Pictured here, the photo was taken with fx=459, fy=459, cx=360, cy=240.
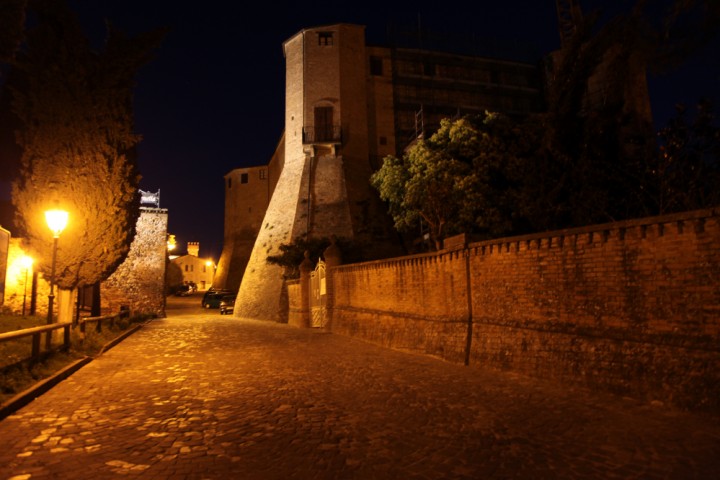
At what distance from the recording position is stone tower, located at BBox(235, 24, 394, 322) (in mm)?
30141

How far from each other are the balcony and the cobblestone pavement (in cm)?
2418

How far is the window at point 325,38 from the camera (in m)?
32.2

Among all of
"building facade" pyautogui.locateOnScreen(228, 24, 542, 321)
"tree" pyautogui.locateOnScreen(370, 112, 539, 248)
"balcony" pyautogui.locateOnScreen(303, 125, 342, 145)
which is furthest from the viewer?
"balcony" pyautogui.locateOnScreen(303, 125, 342, 145)

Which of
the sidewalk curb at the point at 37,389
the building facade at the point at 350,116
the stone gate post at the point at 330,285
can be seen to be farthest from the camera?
the building facade at the point at 350,116

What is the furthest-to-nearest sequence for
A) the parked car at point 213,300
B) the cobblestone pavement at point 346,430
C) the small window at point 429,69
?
the parked car at point 213,300 < the small window at point 429,69 < the cobblestone pavement at point 346,430

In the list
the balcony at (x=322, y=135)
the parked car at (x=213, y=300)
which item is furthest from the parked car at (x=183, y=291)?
the balcony at (x=322, y=135)

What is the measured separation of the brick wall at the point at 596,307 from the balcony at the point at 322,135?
70.1 ft

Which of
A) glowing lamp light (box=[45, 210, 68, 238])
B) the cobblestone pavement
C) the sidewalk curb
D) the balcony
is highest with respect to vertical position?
the balcony

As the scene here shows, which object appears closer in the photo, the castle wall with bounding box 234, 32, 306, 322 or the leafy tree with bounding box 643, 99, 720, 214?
the leafy tree with bounding box 643, 99, 720, 214

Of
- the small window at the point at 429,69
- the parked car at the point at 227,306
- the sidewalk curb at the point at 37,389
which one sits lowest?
the sidewalk curb at the point at 37,389

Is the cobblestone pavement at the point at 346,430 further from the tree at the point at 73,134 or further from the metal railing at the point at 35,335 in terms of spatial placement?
the tree at the point at 73,134

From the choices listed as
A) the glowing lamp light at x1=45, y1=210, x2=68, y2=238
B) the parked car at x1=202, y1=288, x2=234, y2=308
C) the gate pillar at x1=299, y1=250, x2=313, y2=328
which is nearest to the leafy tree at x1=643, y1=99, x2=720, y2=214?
the gate pillar at x1=299, y1=250, x2=313, y2=328

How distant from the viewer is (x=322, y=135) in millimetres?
31375

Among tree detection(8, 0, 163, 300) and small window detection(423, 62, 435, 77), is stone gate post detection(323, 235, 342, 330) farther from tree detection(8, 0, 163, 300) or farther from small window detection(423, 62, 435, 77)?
small window detection(423, 62, 435, 77)
